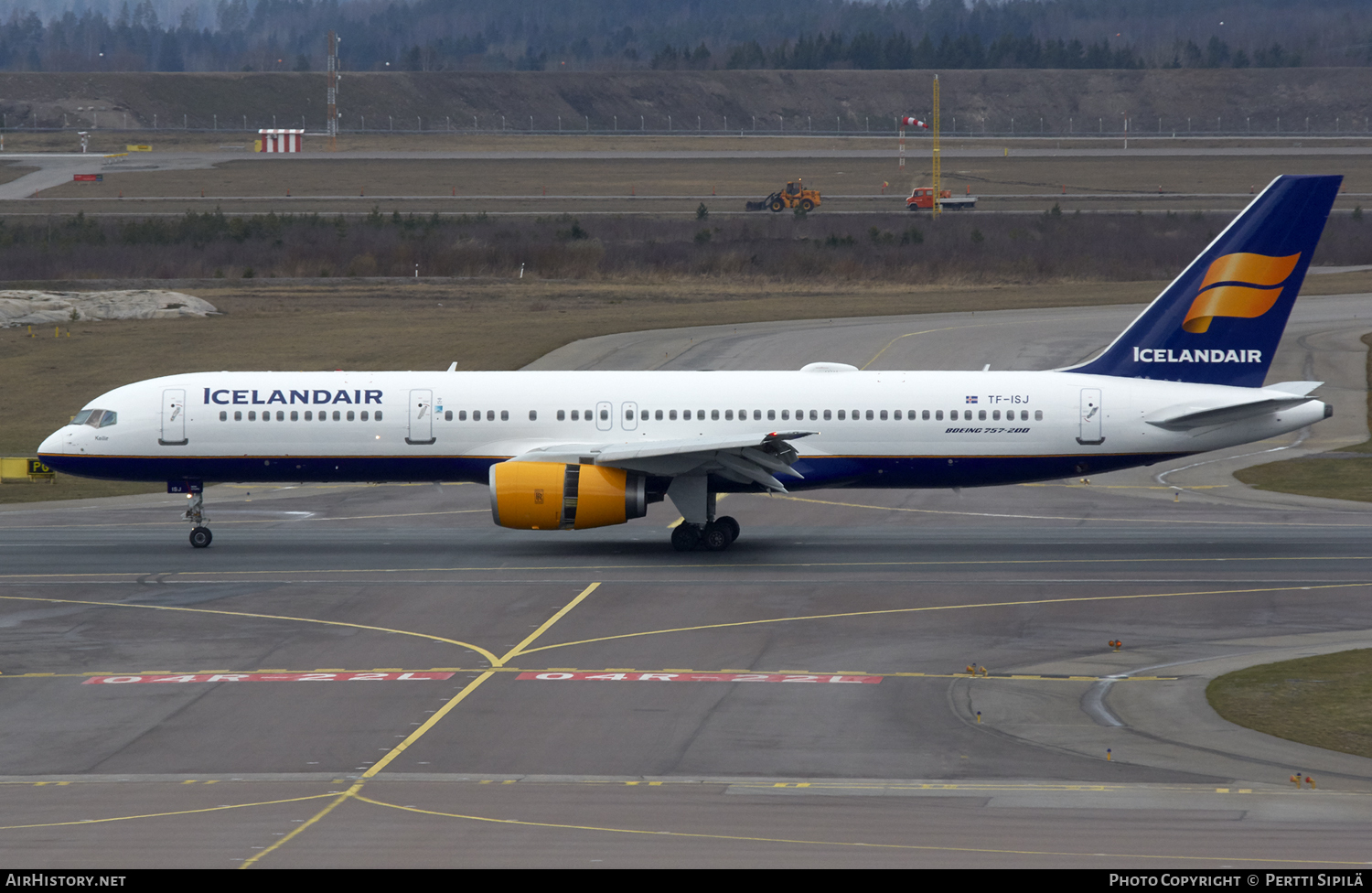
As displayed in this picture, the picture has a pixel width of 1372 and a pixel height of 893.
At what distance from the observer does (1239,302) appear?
128 feet

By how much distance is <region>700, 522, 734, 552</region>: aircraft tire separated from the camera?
3875 centimetres

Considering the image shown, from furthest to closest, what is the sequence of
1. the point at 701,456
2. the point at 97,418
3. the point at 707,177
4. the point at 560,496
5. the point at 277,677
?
the point at 707,177 < the point at 97,418 < the point at 701,456 < the point at 560,496 < the point at 277,677

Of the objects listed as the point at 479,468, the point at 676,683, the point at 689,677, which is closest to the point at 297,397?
the point at 479,468

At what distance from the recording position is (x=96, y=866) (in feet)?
55.5

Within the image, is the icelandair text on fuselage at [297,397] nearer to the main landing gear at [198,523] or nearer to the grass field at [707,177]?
the main landing gear at [198,523]

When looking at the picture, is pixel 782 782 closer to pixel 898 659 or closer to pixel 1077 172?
pixel 898 659

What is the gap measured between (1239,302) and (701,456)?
1452 cm

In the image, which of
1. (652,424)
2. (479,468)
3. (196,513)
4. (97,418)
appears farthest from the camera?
(196,513)

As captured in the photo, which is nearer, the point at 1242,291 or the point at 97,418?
the point at 1242,291

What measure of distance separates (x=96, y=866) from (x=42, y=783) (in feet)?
15.2

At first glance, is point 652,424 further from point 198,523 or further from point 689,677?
point 689,677
